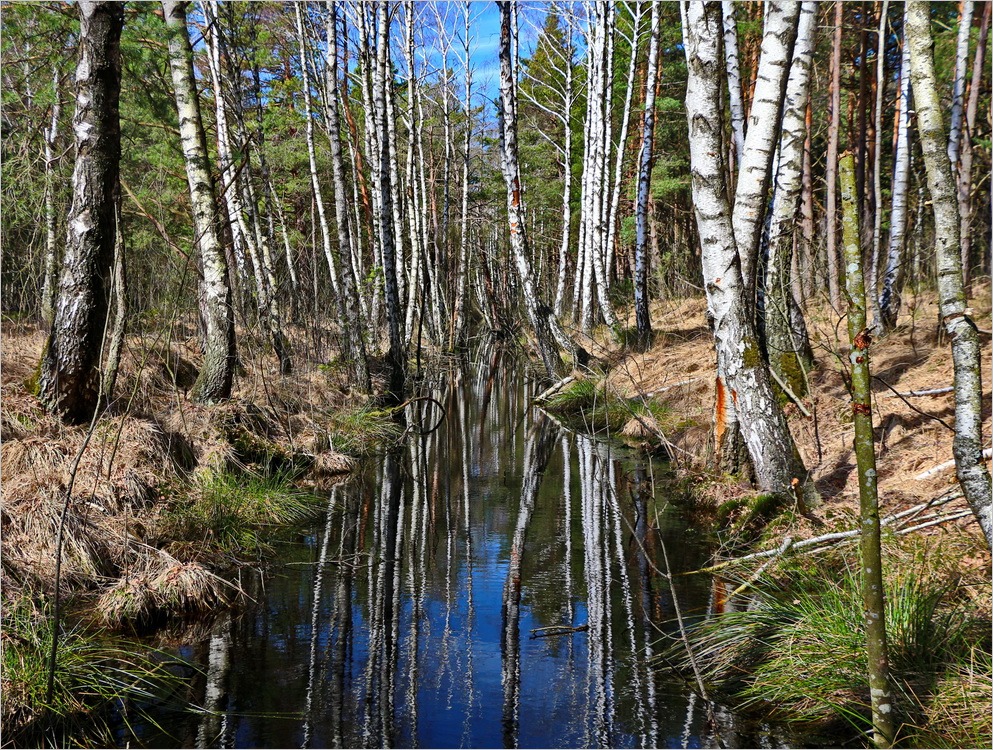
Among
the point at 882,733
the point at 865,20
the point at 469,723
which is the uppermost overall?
the point at 865,20

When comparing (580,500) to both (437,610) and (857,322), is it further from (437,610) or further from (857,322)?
(857,322)

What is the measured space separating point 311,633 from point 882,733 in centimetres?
329

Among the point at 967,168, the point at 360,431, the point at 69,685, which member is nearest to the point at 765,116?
the point at 69,685

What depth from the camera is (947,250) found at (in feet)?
10.8

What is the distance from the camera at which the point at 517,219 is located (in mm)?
12961

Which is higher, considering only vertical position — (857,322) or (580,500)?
(857,322)

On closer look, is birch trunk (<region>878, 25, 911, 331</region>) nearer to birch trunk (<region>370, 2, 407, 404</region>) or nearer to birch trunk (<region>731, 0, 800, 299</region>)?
birch trunk (<region>731, 0, 800, 299</region>)

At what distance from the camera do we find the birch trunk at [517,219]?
12492mm

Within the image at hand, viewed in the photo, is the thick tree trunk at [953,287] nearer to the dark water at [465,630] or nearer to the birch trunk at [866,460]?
the birch trunk at [866,460]

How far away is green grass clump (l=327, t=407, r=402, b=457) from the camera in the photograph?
10172 millimetres

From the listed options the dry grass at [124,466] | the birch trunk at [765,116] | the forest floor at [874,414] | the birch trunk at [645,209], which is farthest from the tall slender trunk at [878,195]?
the dry grass at [124,466]

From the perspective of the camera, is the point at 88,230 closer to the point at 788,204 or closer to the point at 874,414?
the point at 788,204

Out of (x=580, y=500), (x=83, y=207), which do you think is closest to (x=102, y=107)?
(x=83, y=207)

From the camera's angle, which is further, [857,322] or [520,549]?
[520,549]
